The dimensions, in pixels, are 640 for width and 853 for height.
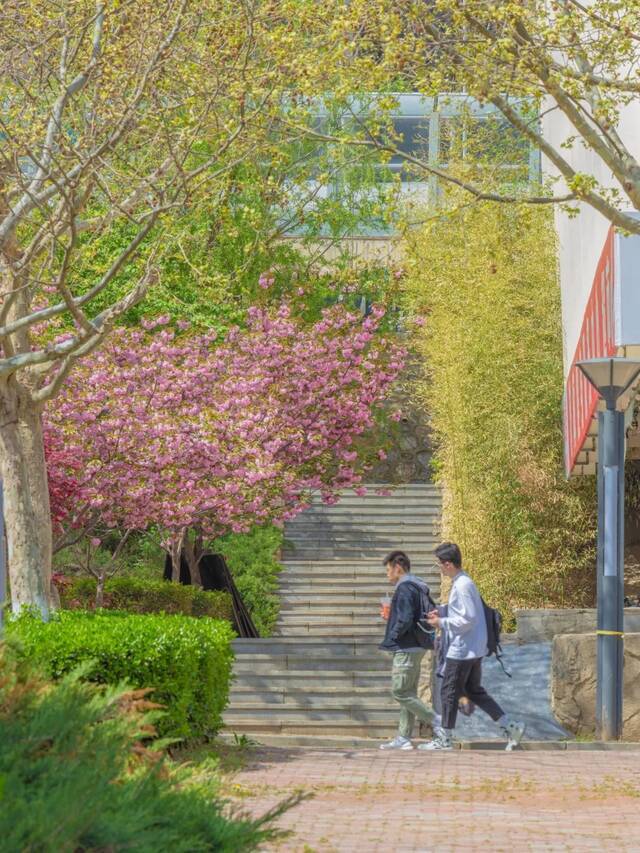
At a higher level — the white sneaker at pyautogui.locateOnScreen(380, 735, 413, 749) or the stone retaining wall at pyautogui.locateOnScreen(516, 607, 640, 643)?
the stone retaining wall at pyautogui.locateOnScreen(516, 607, 640, 643)

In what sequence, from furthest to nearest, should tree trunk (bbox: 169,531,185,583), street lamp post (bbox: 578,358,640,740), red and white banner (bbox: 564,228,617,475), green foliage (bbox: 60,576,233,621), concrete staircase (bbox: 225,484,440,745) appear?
tree trunk (bbox: 169,531,185,583) → green foliage (bbox: 60,576,233,621) → concrete staircase (bbox: 225,484,440,745) → red and white banner (bbox: 564,228,617,475) → street lamp post (bbox: 578,358,640,740)

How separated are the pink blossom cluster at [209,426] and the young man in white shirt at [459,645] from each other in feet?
25.0

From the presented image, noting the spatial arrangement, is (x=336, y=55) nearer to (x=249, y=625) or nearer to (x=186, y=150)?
(x=186, y=150)

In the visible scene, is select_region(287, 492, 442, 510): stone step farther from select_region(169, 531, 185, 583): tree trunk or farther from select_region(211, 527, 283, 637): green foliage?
select_region(169, 531, 185, 583): tree trunk

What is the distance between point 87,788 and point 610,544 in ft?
31.5

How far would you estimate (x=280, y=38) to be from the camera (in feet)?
40.1

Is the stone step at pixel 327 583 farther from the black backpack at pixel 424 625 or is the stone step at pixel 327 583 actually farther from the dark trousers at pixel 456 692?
the dark trousers at pixel 456 692

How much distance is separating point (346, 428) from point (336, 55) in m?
13.1

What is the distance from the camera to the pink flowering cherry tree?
19.4 m

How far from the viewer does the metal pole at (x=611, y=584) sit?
12844 mm

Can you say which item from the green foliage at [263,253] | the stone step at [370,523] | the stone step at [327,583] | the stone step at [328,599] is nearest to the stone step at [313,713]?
the green foliage at [263,253]

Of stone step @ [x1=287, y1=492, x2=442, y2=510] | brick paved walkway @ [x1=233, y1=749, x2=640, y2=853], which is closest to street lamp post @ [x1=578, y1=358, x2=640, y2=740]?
brick paved walkway @ [x1=233, y1=749, x2=640, y2=853]

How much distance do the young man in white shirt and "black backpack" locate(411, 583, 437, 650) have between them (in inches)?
5.7

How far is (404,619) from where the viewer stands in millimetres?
12359
